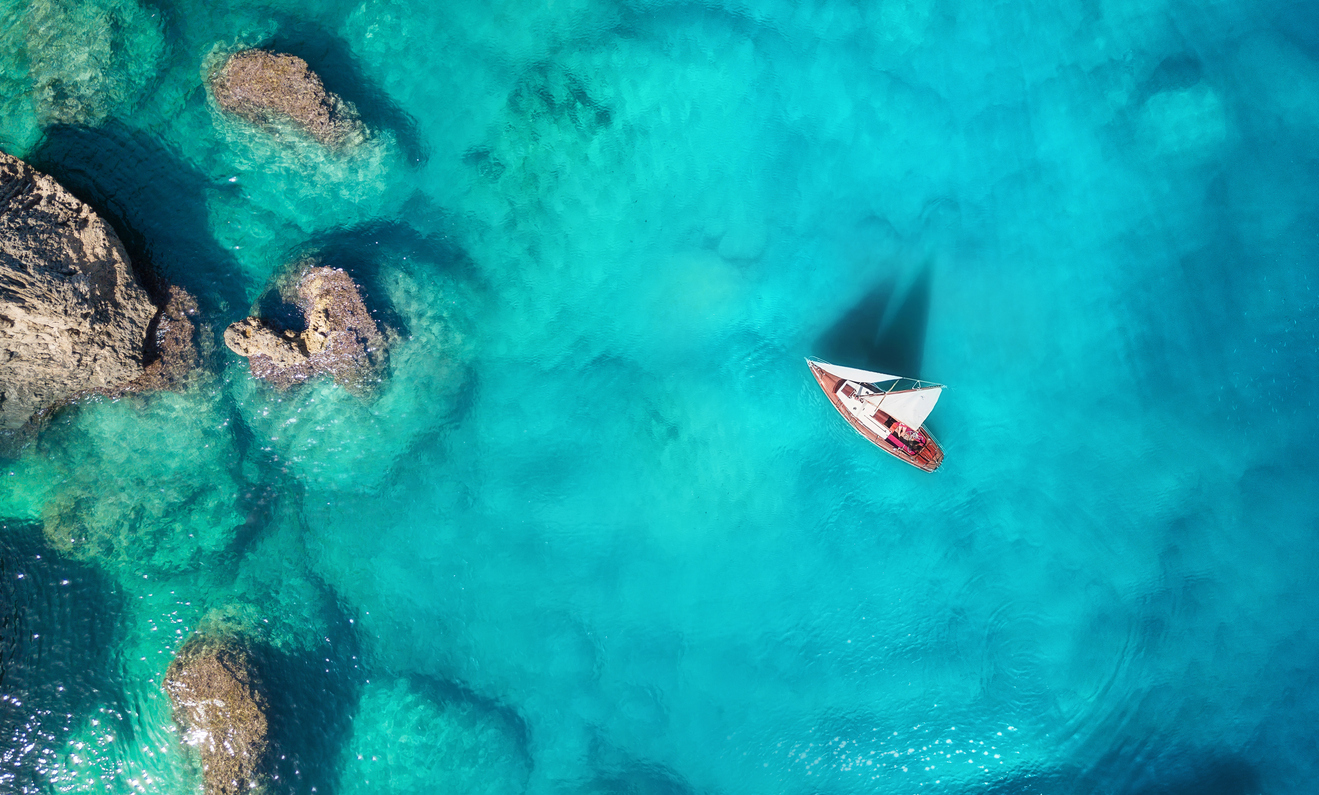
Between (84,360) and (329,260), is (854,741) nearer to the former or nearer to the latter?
(329,260)

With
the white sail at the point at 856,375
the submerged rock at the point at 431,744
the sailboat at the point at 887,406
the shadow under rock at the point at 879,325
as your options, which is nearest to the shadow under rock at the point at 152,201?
the submerged rock at the point at 431,744

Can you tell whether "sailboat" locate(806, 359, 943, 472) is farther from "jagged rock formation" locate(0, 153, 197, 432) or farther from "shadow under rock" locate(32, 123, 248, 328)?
"jagged rock formation" locate(0, 153, 197, 432)

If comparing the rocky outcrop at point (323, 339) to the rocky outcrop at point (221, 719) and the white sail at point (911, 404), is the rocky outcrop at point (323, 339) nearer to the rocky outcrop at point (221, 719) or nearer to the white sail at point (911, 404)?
the rocky outcrop at point (221, 719)

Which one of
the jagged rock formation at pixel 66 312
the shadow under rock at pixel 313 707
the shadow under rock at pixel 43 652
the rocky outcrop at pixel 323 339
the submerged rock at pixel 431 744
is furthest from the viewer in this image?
the submerged rock at pixel 431 744

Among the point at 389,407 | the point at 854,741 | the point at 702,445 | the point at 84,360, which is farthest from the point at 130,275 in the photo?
the point at 854,741

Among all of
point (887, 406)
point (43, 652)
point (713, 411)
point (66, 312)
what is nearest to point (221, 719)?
point (43, 652)
